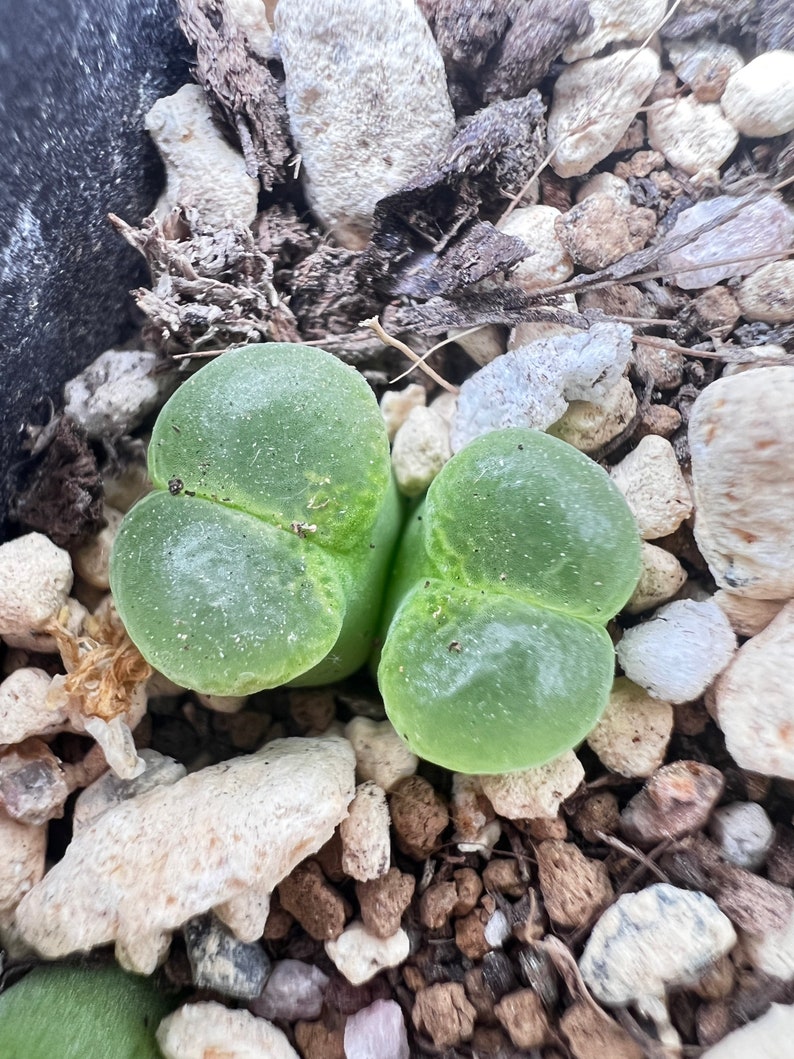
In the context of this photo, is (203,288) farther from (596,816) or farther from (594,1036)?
(594,1036)

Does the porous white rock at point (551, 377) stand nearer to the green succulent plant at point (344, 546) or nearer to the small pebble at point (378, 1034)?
the green succulent plant at point (344, 546)

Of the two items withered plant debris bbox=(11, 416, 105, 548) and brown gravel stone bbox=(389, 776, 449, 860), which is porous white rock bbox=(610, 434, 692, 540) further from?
withered plant debris bbox=(11, 416, 105, 548)

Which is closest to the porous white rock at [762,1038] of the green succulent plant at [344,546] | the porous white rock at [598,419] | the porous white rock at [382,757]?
the green succulent plant at [344,546]

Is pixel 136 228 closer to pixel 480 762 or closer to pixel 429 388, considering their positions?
pixel 429 388

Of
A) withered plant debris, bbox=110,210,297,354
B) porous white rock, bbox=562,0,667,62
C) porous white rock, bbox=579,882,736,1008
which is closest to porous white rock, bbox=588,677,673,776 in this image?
porous white rock, bbox=579,882,736,1008

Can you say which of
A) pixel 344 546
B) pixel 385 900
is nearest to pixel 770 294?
pixel 344 546

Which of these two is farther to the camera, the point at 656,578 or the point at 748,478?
the point at 656,578
